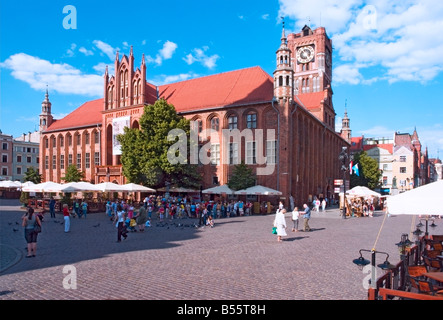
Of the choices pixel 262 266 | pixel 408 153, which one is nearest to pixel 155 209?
pixel 262 266

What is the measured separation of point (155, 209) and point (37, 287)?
23.9 metres

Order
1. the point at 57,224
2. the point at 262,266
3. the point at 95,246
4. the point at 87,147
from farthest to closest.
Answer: the point at 87,147, the point at 57,224, the point at 95,246, the point at 262,266

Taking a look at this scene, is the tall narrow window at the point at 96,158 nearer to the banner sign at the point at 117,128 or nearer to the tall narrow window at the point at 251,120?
the banner sign at the point at 117,128

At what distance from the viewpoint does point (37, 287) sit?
7832mm

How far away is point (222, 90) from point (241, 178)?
1339 cm

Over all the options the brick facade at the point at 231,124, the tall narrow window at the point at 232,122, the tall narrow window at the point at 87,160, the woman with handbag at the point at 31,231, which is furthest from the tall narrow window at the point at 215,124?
the woman with handbag at the point at 31,231

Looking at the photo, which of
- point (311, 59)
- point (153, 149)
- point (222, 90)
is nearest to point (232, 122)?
point (222, 90)

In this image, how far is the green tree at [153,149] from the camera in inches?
1344

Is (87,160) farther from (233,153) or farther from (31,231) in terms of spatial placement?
(31,231)

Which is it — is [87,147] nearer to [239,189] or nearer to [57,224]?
[239,189]

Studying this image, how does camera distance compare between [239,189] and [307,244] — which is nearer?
[307,244]

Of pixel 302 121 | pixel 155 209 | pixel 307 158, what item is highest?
pixel 302 121

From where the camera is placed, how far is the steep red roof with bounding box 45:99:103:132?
50781 millimetres

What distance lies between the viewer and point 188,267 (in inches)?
386
